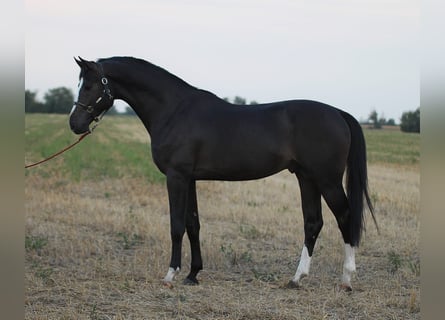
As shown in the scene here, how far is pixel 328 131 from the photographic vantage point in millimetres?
5422

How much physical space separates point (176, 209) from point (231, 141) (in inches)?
38.4

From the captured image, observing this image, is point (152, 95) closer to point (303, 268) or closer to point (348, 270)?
point (303, 268)

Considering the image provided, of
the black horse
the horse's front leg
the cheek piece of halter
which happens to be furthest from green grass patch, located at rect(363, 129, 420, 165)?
the cheek piece of halter

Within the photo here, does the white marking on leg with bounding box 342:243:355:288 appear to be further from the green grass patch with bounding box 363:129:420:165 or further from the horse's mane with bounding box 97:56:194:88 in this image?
the green grass patch with bounding box 363:129:420:165

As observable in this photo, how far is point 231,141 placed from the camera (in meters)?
5.55

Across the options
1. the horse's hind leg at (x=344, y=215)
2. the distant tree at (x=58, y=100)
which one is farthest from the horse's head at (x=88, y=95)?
the distant tree at (x=58, y=100)

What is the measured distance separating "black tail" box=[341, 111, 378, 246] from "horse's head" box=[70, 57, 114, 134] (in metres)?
2.73

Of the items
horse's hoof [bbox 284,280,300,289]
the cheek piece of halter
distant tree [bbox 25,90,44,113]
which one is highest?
distant tree [bbox 25,90,44,113]

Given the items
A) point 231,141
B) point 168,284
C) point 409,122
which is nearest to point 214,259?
point 168,284

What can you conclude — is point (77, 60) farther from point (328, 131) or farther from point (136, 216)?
point (136, 216)

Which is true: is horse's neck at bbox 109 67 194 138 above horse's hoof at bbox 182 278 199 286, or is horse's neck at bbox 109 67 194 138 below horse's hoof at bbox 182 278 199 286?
above

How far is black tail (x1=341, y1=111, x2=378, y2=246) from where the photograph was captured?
18.1 ft

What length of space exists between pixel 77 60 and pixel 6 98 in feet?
14.1

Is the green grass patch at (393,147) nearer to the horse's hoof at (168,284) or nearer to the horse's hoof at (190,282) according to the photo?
the horse's hoof at (190,282)
